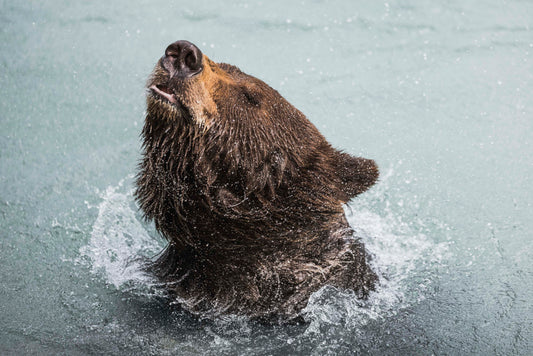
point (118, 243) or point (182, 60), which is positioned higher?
point (182, 60)

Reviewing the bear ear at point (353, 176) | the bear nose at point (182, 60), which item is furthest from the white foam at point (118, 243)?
the bear nose at point (182, 60)

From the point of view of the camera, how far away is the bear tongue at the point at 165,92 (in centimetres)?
311

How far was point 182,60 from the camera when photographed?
10.1ft

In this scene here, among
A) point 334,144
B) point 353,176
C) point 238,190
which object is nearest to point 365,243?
point 353,176

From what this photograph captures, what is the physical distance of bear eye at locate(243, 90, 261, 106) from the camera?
342 cm

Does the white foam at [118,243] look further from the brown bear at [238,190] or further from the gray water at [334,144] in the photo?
the brown bear at [238,190]

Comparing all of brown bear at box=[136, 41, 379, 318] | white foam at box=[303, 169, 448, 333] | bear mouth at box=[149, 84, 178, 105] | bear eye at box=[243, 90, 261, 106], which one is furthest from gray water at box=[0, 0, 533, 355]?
bear eye at box=[243, 90, 261, 106]

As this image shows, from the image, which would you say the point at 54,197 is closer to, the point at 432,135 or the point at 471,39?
the point at 432,135

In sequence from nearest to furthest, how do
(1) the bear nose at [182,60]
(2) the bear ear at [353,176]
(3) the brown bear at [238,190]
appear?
(1) the bear nose at [182,60], (3) the brown bear at [238,190], (2) the bear ear at [353,176]

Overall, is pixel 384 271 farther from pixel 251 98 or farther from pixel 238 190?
pixel 251 98

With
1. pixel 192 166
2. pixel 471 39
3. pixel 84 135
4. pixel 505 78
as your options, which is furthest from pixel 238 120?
pixel 471 39

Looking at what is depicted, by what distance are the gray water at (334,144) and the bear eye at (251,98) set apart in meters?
0.61

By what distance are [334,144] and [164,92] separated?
156 inches

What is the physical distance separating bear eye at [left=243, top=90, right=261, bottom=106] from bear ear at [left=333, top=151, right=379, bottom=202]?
0.61 meters
